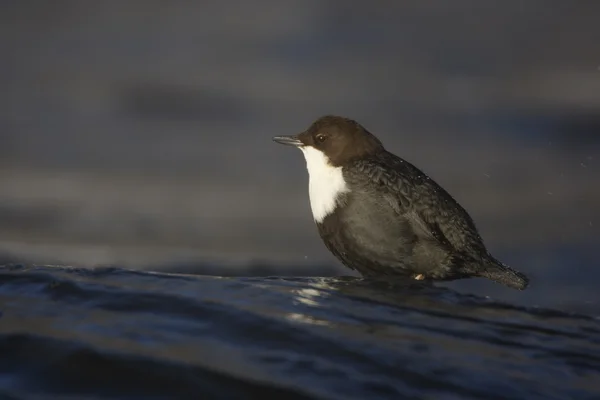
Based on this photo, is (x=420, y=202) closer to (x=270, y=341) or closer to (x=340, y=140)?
(x=340, y=140)

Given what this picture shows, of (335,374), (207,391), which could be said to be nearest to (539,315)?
(335,374)

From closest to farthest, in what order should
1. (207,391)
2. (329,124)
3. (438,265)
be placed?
(207,391) < (438,265) < (329,124)

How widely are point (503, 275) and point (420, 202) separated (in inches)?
36.9

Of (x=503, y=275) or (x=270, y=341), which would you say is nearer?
(x=270, y=341)

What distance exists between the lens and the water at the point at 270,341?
13.9ft

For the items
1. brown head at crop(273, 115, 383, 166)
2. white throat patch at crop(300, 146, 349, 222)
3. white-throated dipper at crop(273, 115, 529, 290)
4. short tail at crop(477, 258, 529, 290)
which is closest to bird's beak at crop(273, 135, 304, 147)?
brown head at crop(273, 115, 383, 166)

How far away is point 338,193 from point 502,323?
2253 millimetres

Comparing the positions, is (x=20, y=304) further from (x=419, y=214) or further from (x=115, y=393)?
(x=419, y=214)

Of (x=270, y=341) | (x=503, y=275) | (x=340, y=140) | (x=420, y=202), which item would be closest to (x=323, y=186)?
(x=340, y=140)

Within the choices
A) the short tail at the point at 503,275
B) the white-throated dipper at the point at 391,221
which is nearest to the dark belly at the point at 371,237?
the white-throated dipper at the point at 391,221

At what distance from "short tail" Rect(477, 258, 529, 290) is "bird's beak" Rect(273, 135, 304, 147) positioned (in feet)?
6.59

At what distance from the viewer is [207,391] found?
13.5 feet

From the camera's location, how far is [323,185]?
762cm

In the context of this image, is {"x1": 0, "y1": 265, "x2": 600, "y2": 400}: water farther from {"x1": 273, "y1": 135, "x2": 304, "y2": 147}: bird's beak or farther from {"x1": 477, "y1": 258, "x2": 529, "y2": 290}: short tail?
{"x1": 273, "y1": 135, "x2": 304, "y2": 147}: bird's beak
